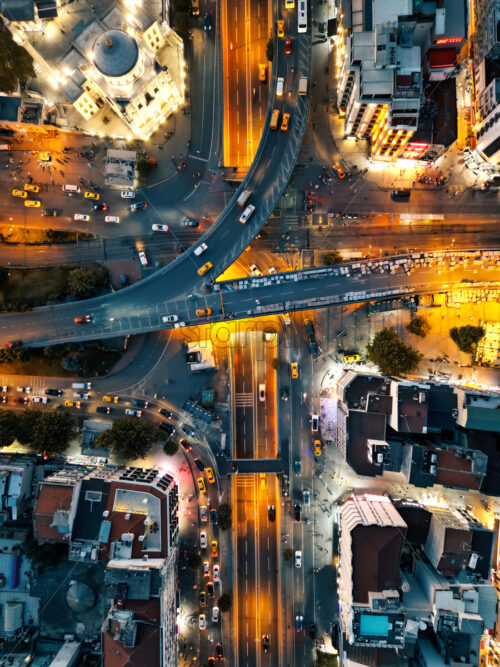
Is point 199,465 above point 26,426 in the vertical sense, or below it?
below

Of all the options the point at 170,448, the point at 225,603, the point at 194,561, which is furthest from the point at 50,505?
the point at 225,603

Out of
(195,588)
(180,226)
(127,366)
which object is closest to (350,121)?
(180,226)

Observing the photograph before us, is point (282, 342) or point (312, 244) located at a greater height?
point (312, 244)

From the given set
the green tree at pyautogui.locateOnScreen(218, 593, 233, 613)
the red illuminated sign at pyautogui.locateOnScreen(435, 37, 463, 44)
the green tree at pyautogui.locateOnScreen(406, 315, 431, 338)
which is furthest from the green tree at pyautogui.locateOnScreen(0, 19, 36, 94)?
the green tree at pyautogui.locateOnScreen(218, 593, 233, 613)

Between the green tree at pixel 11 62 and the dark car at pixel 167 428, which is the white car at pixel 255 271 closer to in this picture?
the dark car at pixel 167 428

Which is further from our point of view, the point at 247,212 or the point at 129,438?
the point at 129,438

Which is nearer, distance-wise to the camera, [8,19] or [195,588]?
[8,19]

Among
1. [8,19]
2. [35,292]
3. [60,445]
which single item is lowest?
[60,445]

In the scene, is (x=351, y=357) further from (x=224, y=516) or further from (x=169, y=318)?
(x=224, y=516)

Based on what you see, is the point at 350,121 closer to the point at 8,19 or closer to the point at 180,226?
the point at 180,226
